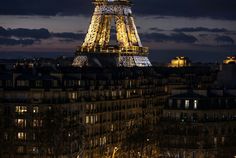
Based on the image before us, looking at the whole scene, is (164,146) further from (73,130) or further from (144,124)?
(144,124)

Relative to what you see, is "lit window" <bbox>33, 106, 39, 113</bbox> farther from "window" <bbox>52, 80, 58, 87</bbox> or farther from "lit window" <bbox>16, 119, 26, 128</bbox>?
"window" <bbox>52, 80, 58, 87</bbox>

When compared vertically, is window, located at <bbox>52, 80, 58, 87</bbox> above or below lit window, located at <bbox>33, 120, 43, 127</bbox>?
above

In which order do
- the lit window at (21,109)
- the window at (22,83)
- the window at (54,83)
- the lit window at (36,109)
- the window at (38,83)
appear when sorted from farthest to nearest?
the window at (22,83) → the window at (54,83) → the window at (38,83) → the lit window at (21,109) → the lit window at (36,109)

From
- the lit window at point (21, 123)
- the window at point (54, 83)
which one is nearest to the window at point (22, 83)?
the window at point (54, 83)

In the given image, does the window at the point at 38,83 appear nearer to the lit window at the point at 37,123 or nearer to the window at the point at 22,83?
the window at the point at 22,83

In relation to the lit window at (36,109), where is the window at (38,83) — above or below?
above

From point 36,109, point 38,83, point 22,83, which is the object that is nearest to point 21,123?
point 36,109

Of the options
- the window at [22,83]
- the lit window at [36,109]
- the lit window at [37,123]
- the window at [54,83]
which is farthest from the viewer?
the window at [22,83]

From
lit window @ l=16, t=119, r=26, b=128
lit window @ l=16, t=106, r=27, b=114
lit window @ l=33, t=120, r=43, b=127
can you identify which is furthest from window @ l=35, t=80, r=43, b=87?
lit window @ l=33, t=120, r=43, b=127

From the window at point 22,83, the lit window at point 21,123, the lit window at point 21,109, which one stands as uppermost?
the window at point 22,83

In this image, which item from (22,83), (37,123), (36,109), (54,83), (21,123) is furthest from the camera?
(22,83)

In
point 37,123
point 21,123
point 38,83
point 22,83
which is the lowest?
point 21,123

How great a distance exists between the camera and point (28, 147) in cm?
12912

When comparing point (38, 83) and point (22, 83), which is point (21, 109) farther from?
point (22, 83)
